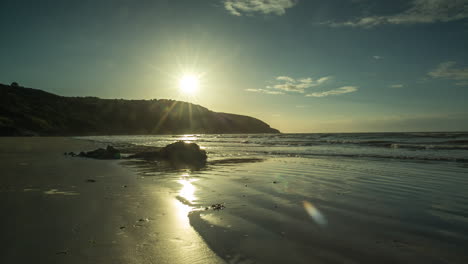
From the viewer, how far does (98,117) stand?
12069 cm

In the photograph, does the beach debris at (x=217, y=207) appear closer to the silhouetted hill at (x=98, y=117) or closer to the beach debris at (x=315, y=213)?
the beach debris at (x=315, y=213)

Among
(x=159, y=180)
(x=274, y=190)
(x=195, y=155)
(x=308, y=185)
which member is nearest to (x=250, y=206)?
(x=274, y=190)

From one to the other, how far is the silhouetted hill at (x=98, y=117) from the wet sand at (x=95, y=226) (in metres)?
66.2

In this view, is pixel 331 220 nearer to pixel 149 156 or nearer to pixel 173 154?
pixel 173 154

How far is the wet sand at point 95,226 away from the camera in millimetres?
2949

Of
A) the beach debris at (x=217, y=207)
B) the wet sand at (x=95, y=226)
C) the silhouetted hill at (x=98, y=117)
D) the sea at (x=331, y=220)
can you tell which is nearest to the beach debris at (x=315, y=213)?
the sea at (x=331, y=220)

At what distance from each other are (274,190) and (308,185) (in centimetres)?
137

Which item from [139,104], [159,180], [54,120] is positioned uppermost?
[139,104]

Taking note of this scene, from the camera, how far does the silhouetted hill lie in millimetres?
74000

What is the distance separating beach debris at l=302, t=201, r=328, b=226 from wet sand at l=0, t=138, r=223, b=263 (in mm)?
2101

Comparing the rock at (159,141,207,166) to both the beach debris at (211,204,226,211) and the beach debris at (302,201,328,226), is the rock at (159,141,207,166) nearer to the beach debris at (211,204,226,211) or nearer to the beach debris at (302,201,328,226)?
the beach debris at (211,204,226,211)

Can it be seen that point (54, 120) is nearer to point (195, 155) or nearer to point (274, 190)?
point (195, 155)

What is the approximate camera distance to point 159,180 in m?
8.51

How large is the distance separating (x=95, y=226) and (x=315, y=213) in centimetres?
377
